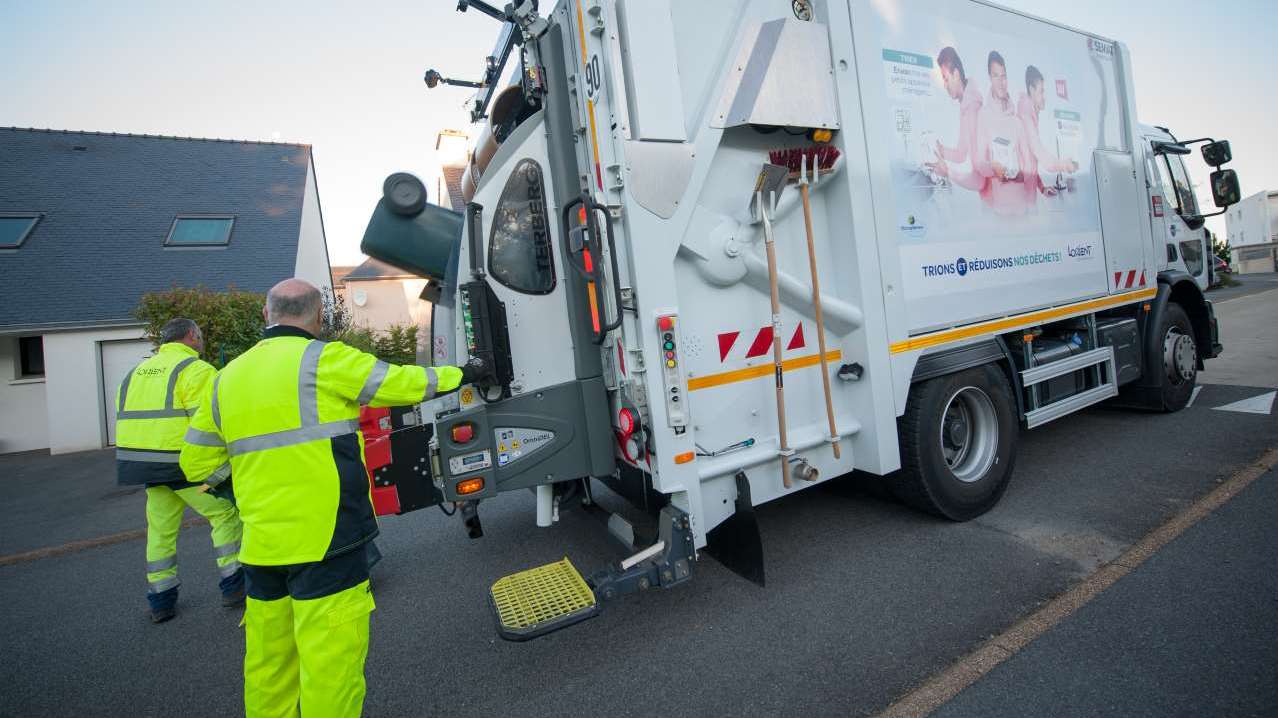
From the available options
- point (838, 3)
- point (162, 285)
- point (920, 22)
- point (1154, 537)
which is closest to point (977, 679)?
point (1154, 537)

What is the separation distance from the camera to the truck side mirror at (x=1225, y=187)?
17.8 feet

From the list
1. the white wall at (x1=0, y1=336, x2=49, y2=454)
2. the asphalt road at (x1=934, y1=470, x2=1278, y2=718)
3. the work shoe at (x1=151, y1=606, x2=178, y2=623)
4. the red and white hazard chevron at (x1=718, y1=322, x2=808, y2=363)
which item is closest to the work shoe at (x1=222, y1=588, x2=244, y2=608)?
the work shoe at (x1=151, y1=606, x2=178, y2=623)

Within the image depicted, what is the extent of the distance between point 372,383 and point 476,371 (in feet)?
1.80

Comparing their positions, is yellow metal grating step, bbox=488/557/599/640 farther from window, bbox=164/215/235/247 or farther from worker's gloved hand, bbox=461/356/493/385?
window, bbox=164/215/235/247

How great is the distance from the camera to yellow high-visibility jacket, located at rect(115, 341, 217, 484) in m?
3.35

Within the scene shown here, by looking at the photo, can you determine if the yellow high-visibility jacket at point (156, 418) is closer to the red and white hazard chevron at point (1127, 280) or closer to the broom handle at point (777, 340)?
the broom handle at point (777, 340)

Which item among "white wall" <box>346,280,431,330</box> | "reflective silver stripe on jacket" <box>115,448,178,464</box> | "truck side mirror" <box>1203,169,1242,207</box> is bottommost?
"reflective silver stripe on jacket" <box>115,448,178,464</box>

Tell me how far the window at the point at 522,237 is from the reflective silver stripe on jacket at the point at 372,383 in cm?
83

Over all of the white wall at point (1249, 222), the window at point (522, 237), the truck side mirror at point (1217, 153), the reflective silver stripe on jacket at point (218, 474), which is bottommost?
the reflective silver stripe on jacket at point (218, 474)

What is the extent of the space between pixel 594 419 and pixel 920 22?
2.91 metres

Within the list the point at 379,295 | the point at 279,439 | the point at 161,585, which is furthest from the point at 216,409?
the point at 379,295

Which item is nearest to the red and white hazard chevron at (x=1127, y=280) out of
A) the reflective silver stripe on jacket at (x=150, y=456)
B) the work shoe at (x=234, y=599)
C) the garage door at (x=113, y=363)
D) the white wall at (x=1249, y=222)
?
the work shoe at (x=234, y=599)

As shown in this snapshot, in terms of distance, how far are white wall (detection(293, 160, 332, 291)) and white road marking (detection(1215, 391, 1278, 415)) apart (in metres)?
16.3

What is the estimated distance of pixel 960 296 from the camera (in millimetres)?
3459
